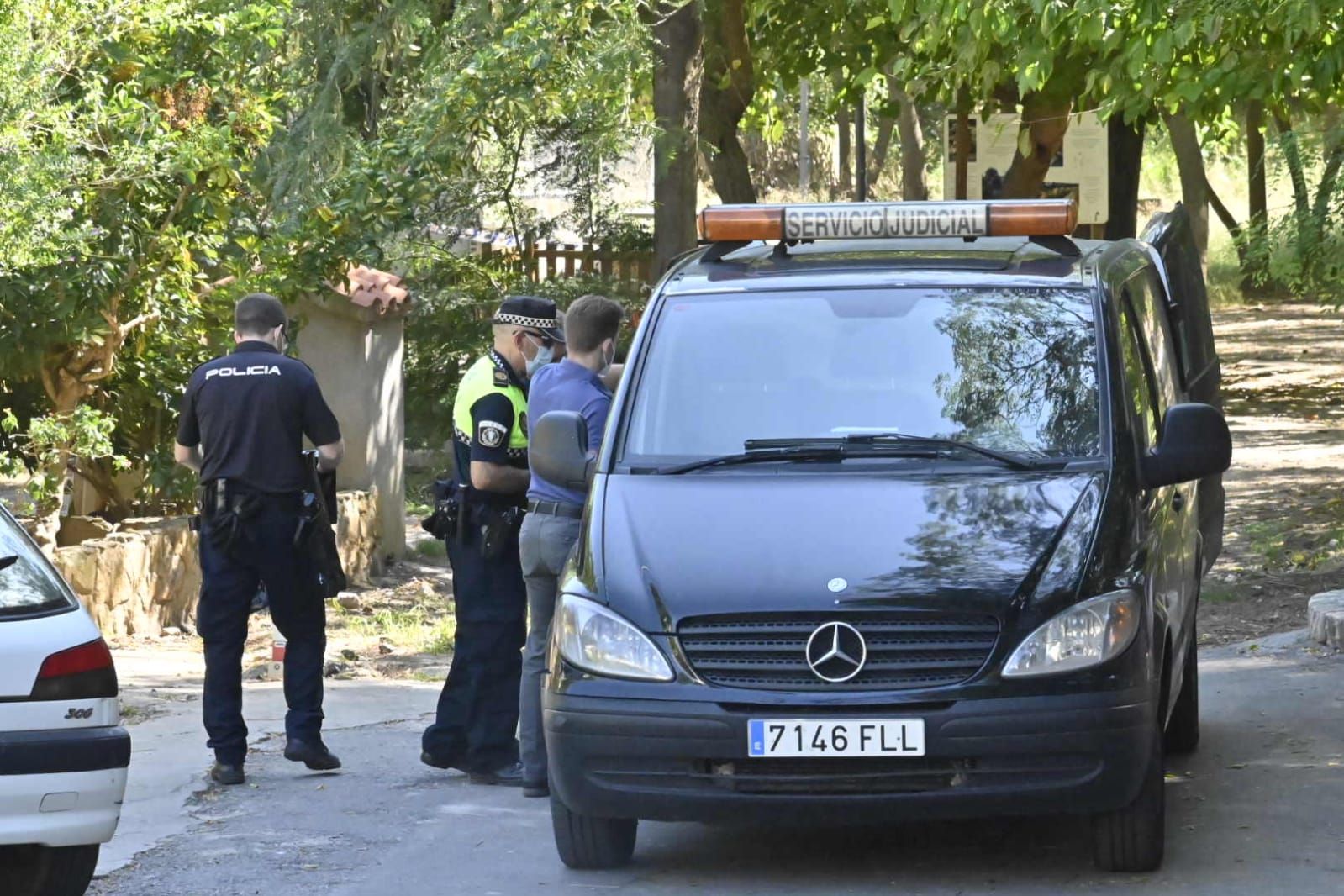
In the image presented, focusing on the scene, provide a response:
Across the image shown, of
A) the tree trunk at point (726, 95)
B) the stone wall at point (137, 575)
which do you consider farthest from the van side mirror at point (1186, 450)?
the tree trunk at point (726, 95)

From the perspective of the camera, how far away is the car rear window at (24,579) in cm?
549

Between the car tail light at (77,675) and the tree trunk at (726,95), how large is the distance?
1410 cm

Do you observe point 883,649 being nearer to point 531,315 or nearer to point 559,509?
point 559,509

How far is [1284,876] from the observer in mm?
5828

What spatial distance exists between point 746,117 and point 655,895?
76.1 ft

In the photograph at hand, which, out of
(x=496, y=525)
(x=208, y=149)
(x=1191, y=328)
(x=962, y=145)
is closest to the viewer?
(x=496, y=525)

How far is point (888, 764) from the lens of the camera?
549cm

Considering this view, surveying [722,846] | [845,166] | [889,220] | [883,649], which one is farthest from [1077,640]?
[845,166]

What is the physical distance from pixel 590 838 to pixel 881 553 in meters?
1.25

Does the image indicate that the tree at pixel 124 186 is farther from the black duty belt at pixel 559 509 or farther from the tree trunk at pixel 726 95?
the tree trunk at pixel 726 95

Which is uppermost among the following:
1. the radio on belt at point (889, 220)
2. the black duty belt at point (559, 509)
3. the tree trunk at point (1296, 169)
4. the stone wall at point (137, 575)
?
the tree trunk at point (1296, 169)

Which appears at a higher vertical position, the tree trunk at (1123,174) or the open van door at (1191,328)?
the tree trunk at (1123,174)

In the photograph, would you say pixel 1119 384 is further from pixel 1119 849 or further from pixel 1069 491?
pixel 1119 849

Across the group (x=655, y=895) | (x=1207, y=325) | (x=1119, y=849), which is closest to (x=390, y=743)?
(x=655, y=895)
